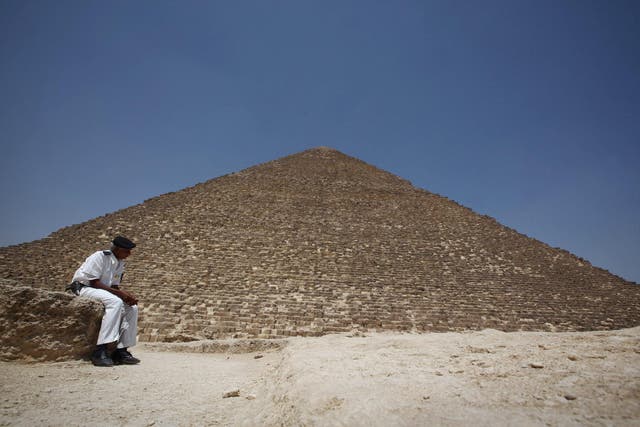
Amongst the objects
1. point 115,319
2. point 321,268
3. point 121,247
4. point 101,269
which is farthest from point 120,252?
point 321,268

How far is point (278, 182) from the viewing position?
18.9m

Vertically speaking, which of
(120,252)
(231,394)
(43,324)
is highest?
(120,252)

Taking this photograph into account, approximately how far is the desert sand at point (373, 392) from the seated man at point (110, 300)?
0.24 m

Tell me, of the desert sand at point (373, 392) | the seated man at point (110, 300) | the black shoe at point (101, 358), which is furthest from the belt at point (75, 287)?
the desert sand at point (373, 392)

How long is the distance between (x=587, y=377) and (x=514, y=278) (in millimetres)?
12734

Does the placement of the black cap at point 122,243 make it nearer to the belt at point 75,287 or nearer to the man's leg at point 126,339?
the belt at point 75,287

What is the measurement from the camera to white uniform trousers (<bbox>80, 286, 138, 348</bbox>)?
2.92m

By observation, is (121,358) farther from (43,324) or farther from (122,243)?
(122,243)

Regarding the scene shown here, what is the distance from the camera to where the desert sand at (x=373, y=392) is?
142 centimetres

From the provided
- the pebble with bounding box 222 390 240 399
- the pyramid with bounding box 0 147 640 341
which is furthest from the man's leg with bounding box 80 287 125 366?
the pyramid with bounding box 0 147 640 341

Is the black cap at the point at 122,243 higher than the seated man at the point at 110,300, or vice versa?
the black cap at the point at 122,243

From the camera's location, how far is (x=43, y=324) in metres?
2.63

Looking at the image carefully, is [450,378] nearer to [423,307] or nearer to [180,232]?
[423,307]

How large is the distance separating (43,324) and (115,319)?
0.52 m
